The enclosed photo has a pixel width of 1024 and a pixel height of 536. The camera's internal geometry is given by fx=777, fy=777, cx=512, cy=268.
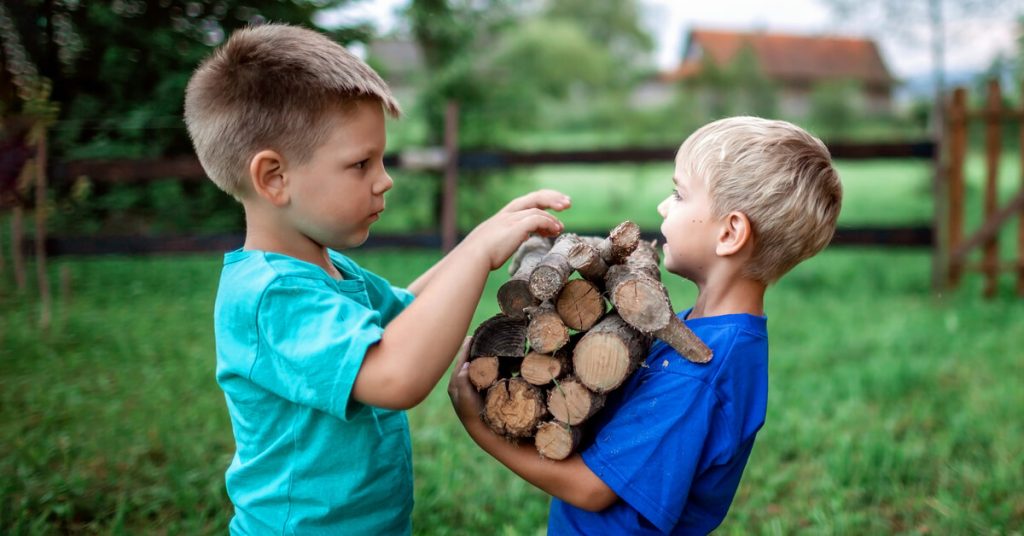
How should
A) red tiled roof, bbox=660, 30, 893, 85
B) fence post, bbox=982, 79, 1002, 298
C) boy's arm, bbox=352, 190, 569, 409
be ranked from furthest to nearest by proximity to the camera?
red tiled roof, bbox=660, 30, 893, 85 < fence post, bbox=982, 79, 1002, 298 < boy's arm, bbox=352, 190, 569, 409

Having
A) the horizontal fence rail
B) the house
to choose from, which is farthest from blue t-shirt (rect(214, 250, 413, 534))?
the house

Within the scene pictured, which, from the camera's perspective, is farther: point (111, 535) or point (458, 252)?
point (111, 535)

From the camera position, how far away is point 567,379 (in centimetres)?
169

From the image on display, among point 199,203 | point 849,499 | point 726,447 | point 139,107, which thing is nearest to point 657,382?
point 726,447

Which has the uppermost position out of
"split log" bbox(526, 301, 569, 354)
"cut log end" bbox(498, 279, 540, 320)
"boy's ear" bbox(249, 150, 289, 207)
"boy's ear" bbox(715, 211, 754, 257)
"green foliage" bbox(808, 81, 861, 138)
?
"boy's ear" bbox(249, 150, 289, 207)

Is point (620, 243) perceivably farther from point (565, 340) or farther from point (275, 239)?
point (275, 239)

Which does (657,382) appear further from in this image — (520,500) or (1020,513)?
(1020,513)

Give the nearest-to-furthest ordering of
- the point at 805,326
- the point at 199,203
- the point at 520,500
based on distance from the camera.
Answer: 1. the point at 520,500
2. the point at 805,326
3. the point at 199,203

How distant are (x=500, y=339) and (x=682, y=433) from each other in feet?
1.47

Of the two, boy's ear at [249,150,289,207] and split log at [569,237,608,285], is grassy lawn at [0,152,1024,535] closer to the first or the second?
split log at [569,237,608,285]

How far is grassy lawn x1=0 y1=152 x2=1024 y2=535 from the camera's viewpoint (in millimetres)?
2846

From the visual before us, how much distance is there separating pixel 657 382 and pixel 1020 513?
83.2 inches

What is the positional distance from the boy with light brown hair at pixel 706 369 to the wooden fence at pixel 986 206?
6.19 meters

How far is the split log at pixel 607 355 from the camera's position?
1615mm
